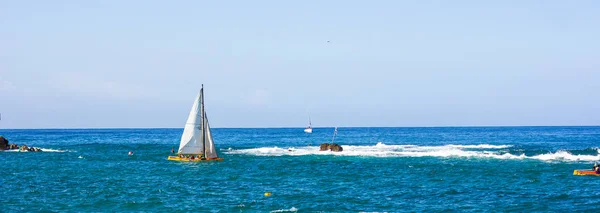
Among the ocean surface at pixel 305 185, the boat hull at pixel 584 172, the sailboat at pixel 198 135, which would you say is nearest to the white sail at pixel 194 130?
the sailboat at pixel 198 135

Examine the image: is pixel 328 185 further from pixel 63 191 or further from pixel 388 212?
pixel 63 191

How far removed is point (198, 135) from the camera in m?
79.0

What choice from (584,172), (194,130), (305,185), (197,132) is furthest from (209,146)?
(584,172)

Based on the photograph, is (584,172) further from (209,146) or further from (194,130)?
(194,130)

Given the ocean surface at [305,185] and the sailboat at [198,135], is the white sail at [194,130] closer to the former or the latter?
the sailboat at [198,135]

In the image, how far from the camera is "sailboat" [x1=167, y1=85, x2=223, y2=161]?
7850 cm

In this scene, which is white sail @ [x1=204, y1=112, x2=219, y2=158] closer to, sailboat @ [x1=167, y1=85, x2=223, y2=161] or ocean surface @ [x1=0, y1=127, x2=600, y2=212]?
sailboat @ [x1=167, y1=85, x2=223, y2=161]

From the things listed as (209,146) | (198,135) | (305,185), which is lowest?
(305,185)

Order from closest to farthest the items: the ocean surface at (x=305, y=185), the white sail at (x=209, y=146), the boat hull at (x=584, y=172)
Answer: the ocean surface at (x=305, y=185) < the boat hull at (x=584, y=172) < the white sail at (x=209, y=146)

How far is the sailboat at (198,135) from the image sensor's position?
78500mm

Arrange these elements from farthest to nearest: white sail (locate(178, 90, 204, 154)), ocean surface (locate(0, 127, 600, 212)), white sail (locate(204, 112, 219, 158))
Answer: white sail (locate(204, 112, 219, 158))
white sail (locate(178, 90, 204, 154))
ocean surface (locate(0, 127, 600, 212))

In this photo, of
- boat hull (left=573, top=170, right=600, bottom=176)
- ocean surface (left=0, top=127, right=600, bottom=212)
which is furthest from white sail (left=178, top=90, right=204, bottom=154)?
boat hull (left=573, top=170, right=600, bottom=176)

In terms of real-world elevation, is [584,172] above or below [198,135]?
below

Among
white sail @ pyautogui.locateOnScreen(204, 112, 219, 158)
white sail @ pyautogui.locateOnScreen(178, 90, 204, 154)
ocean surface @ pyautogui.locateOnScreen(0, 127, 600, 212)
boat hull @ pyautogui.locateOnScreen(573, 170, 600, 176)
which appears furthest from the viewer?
white sail @ pyautogui.locateOnScreen(204, 112, 219, 158)
